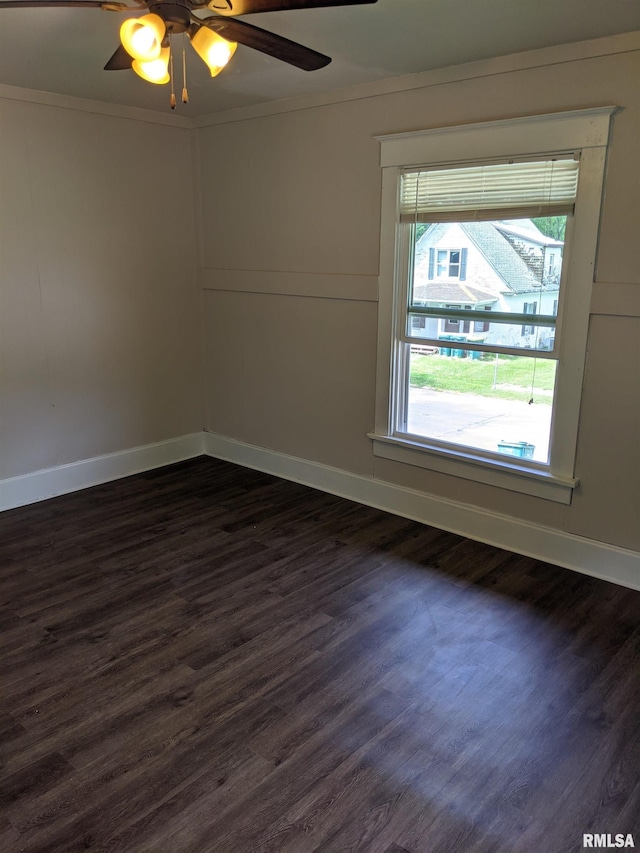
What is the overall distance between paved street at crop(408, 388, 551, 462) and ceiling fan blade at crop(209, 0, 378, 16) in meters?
2.15

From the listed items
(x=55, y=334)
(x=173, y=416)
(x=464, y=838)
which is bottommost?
(x=464, y=838)

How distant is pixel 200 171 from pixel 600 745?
4.34m

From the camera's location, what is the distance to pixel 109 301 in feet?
14.5

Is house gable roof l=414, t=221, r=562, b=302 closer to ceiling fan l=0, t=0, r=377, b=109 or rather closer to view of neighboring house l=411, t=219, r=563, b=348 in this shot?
view of neighboring house l=411, t=219, r=563, b=348

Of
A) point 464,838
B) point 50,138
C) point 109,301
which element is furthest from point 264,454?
point 464,838

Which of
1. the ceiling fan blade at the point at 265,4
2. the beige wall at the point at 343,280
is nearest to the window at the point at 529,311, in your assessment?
the beige wall at the point at 343,280

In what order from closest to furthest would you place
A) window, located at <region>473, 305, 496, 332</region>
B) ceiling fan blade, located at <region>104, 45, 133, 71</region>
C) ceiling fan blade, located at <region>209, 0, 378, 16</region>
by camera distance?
ceiling fan blade, located at <region>209, 0, 378, 16</region>
ceiling fan blade, located at <region>104, 45, 133, 71</region>
window, located at <region>473, 305, 496, 332</region>

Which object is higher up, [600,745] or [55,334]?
[55,334]

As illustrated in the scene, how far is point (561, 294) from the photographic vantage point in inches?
123

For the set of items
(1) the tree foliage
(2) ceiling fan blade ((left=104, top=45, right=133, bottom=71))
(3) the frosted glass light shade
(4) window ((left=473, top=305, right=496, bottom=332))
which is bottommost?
(4) window ((left=473, top=305, right=496, bottom=332))

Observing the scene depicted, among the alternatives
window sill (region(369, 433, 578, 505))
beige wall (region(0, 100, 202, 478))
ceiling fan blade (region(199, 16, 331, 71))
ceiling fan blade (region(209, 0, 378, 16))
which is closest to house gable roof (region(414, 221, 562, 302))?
window sill (region(369, 433, 578, 505))

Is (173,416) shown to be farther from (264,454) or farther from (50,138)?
(50,138)

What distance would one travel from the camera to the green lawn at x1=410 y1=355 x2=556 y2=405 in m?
3.30

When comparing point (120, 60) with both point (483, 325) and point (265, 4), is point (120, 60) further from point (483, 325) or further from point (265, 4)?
point (483, 325)
